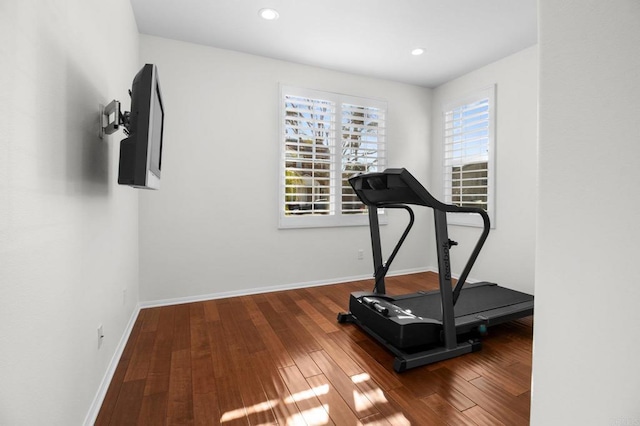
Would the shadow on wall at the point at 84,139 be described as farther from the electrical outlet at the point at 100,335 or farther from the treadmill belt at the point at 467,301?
the treadmill belt at the point at 467,301

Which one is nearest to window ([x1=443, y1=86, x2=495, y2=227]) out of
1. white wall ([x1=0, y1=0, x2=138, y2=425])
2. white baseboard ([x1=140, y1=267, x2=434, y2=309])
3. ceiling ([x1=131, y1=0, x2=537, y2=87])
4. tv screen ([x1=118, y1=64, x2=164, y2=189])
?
ceiling ([x1=131, y1=0, x2=537, y2=87])

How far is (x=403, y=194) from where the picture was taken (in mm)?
2168

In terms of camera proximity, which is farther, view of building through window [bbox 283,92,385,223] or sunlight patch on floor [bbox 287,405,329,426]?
view of building through window [bbox 283,92,385,223]

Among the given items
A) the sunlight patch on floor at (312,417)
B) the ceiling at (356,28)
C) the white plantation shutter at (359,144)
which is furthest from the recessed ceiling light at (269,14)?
the sunlight patch on floor at (312,417)

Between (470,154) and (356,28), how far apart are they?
2.14m

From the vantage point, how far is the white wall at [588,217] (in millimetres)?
732

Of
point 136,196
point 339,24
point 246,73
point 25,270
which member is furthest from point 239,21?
point 25,270

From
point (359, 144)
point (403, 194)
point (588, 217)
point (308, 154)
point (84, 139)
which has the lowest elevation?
point (588, 217)

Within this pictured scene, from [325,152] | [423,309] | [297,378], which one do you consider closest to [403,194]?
[423,309]

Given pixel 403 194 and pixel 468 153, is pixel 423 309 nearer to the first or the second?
pixel 403 194

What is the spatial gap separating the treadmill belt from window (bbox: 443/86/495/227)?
101 centimetres

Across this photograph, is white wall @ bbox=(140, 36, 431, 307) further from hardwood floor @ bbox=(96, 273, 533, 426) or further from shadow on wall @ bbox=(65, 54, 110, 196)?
shadow on wall @ bbox=(65, 54, 110, 196)

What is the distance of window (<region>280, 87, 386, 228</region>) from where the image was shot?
368cm

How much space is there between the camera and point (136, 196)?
2.99m
